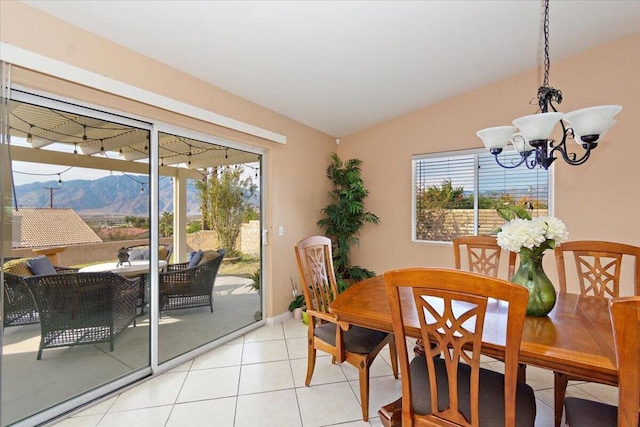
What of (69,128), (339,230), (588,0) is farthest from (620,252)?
(69,128)

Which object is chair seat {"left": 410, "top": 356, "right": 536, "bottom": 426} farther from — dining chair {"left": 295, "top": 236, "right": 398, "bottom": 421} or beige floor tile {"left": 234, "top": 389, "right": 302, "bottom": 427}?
beige floor tile {"left": 234, "top": 389, "right": 302, "bottom": 427}

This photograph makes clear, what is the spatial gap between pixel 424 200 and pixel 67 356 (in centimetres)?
391

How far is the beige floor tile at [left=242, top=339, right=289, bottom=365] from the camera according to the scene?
2686 millimetres

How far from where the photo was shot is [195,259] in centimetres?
280

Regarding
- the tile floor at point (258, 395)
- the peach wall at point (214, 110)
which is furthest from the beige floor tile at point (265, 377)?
the peach wall at point (214, 110)

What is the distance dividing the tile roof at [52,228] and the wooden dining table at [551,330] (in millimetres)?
1820

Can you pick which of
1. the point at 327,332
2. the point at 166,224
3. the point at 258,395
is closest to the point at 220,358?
the point at 258,395

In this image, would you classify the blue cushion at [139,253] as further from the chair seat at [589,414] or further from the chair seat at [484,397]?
the chair seat at [589,414]

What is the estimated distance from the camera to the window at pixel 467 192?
334 centimetres

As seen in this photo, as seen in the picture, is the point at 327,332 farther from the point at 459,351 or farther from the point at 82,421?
the point at 82,421

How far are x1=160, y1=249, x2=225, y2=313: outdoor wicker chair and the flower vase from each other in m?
2.58

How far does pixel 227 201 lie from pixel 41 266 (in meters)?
1.56

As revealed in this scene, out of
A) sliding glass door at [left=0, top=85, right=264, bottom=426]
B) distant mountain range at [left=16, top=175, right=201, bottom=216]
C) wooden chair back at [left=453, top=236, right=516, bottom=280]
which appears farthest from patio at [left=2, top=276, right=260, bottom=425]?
wooden chair back at [left=453, top=236, right=516, bottom=280]

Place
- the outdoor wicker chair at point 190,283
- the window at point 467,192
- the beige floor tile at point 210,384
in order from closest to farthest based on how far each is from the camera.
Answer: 1. the beige floor tile at point 210,384
2. the outdoor wicker chair at point 190,283
3. the window at point 467,192
